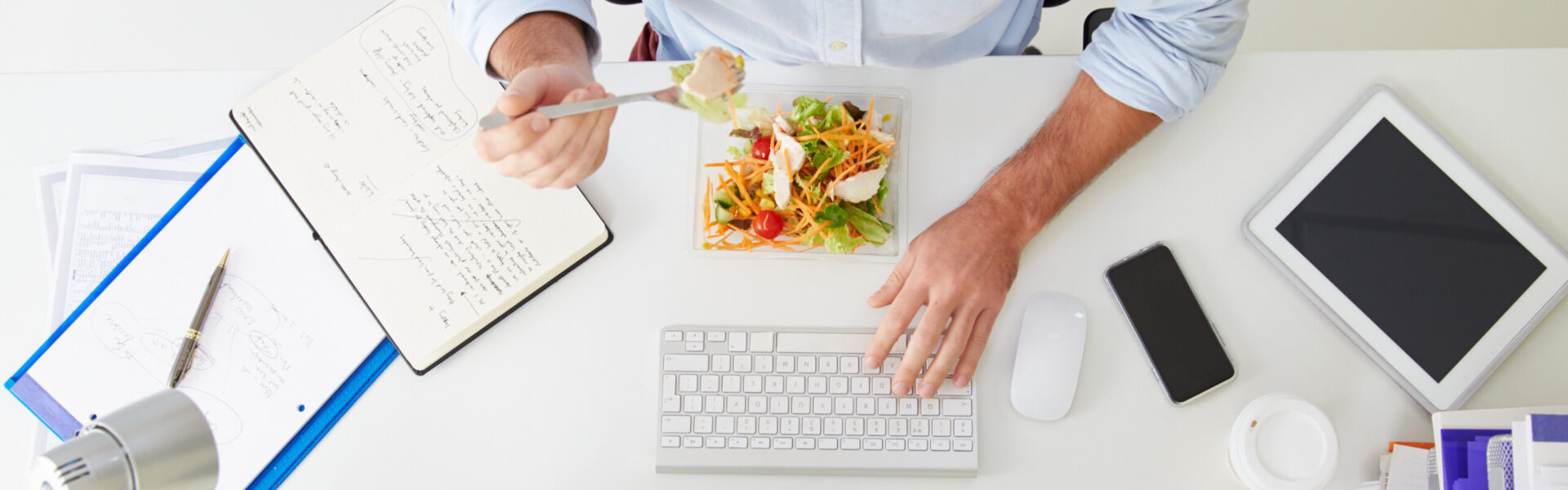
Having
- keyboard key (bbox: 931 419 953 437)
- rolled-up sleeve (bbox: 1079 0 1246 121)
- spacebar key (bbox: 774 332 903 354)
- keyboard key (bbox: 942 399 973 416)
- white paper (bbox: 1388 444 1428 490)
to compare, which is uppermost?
rolled-up sleeve (bbox: 1079 0 1246 121)

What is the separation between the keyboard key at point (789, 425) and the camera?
34.6 inches

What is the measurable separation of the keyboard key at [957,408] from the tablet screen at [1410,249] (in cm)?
42

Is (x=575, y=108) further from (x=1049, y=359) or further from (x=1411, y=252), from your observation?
(x=1411, y=252)

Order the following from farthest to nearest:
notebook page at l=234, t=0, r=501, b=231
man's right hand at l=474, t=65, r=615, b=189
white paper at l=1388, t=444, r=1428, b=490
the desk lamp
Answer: notebook page at l=234, t=0, r=501, b=231 → white paper at l=1388, t=444, r=1428, b=490 → man's right hand at l=474, t=65, r=615, b=189 → the desk lamp

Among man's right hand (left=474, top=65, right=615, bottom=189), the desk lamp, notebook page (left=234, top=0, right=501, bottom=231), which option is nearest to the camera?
the desk lamp

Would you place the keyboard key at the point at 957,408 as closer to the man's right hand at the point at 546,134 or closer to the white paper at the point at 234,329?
the man's right hand at the point at 546,134

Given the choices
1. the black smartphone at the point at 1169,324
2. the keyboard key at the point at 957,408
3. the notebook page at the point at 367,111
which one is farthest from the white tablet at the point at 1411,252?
the notebook page at the point at 367,111

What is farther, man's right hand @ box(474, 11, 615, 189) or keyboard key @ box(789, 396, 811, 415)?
keyboard key @ box(789, 396, 811, 415)

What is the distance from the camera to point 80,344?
0.90 m

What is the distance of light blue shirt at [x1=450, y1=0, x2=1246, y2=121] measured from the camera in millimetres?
855

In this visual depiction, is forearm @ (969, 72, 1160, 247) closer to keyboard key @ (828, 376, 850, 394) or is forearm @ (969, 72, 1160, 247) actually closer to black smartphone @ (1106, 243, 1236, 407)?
black smartphone @ (1106, 243, 1236, 407)

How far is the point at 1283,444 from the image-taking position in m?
0.84

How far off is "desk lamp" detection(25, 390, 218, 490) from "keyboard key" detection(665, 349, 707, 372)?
42 cm

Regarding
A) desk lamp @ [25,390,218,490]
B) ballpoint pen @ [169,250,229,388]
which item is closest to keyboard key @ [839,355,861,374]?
desk lamp @ [25,390,218,490]
